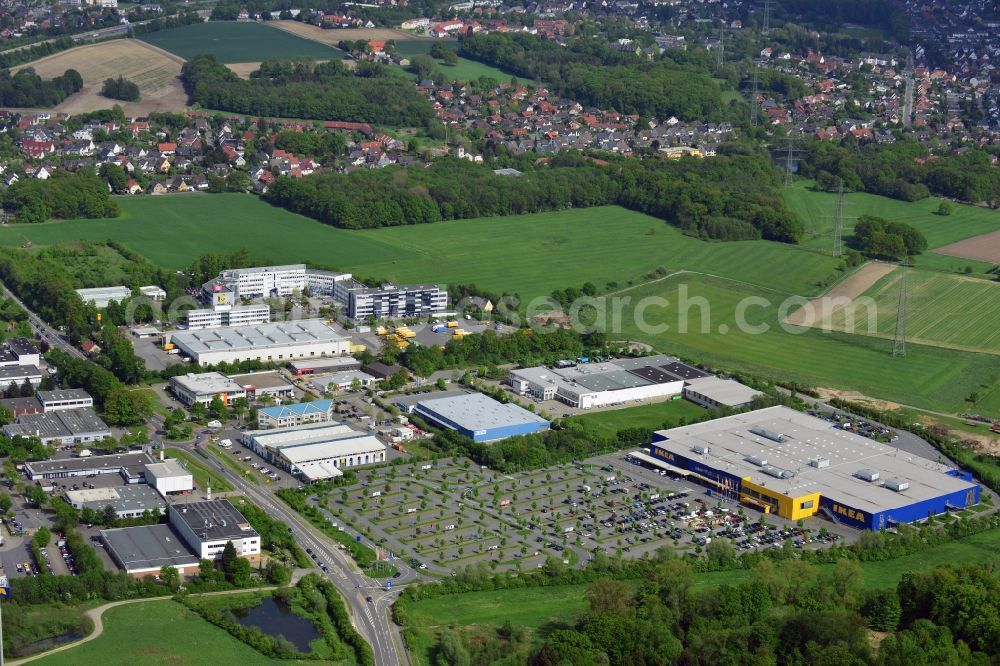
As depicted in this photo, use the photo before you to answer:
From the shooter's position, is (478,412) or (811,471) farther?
(478,412)

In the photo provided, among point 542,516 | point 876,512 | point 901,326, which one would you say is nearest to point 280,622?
point 542,516

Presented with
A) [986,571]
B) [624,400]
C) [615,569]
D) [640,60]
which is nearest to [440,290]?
[624,400]

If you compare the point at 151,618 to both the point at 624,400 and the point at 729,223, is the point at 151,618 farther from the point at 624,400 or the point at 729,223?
the point at 729,223

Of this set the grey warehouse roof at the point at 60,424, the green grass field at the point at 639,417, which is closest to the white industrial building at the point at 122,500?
the grey warehouse roof at the point at 60,424

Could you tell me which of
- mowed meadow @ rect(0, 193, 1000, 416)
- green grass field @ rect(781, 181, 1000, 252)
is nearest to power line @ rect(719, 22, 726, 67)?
green grass field @ rect(781, 181, 1000, 252)

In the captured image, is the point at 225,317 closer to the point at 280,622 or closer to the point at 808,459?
the point at 808,459

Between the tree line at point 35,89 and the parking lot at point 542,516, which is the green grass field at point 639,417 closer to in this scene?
the parking lot at point 542,516
